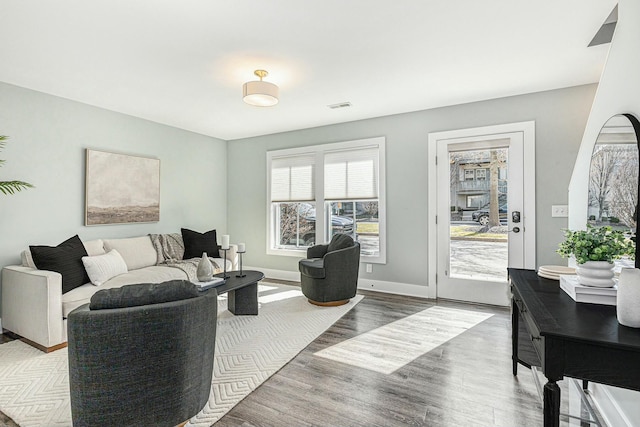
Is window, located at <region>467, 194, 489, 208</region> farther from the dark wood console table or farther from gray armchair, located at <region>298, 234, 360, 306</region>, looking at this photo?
the dark wood console table

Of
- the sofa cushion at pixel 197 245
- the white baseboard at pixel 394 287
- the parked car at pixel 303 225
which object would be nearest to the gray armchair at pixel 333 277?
the white baseboard at pixel 394 287

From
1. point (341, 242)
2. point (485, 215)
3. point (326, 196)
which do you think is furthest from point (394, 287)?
point (326, 196)

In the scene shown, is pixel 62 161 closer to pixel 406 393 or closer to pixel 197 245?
pixel 197 245

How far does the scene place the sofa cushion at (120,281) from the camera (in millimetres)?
2885

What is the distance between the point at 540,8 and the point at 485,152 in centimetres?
197

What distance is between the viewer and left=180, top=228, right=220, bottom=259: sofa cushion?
4.71 meters

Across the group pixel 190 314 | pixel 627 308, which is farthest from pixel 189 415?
pixel 627 308

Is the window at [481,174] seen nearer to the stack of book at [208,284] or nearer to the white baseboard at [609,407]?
the white baseboard at [609,407]

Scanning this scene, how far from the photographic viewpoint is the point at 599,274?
1496mm

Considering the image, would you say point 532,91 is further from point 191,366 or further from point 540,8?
point 191,366

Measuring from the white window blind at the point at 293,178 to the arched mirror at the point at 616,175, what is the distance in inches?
146

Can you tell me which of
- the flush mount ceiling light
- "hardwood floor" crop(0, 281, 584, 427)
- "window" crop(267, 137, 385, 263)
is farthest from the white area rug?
the flush mount ceiling light

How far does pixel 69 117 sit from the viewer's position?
3771mm

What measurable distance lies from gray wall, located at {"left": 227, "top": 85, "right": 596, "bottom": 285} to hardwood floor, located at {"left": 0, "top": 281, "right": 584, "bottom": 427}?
163 centimetres
